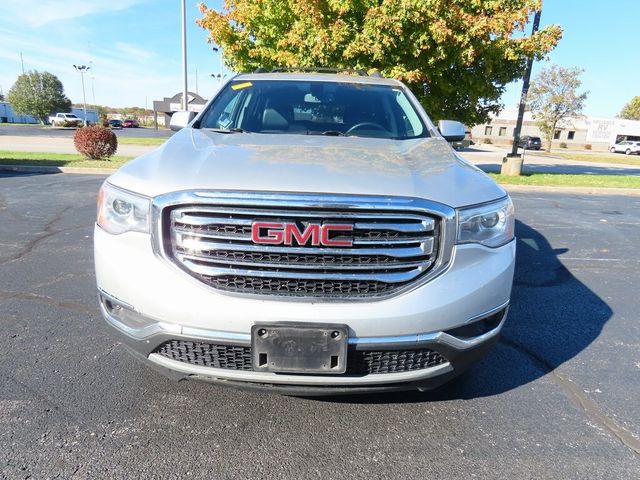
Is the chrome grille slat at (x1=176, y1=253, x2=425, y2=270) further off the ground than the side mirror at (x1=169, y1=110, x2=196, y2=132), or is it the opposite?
the side mirror at (x1=169, y1=110, x2=196, y2=132)

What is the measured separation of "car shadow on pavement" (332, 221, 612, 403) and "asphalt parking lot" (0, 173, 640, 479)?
1cm

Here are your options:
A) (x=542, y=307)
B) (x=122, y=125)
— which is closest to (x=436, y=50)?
(x=542, y=307)

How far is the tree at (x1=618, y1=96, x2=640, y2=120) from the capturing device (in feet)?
263

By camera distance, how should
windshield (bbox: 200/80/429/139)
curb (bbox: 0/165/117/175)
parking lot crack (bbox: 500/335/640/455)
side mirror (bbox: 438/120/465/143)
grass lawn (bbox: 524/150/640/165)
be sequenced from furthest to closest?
1. grass lawn (bbox: 524/150/640/165)
2. curb (bbox: 0/165/117/175)
3. side mirror (bbox: 438/120/465/143)
4. windshield (bbox: 200/80/429/139)
5. parking lot crack (bbox: 500/335/640/455)

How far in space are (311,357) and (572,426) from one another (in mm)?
1488

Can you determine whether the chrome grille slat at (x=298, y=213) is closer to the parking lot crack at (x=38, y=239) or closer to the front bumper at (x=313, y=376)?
the front bumper at (x=313, y=376)

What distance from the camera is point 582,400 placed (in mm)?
2555

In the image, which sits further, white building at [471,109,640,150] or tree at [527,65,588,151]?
white building at [471,109,640,150]

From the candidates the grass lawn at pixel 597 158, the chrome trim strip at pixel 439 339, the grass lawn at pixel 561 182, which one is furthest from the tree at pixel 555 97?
the chrome trim strip at pixel 439 339

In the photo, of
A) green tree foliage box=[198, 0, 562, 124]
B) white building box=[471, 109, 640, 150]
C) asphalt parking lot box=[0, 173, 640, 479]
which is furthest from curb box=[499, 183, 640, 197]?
white building box=[471, 109, 640, 150]

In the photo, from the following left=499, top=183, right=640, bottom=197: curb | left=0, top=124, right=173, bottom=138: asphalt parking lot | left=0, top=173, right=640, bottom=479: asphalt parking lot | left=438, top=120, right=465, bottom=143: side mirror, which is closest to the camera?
left=0, top=173, right=640, bottom=479: asphalt parking lot

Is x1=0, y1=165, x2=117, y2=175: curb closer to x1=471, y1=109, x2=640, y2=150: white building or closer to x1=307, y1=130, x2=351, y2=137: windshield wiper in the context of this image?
→ x1=307, y1=130, x2=351, y2=137: windshield wiper

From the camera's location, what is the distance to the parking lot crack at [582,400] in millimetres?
2236

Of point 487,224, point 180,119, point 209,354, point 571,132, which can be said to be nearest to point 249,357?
point 209,354
